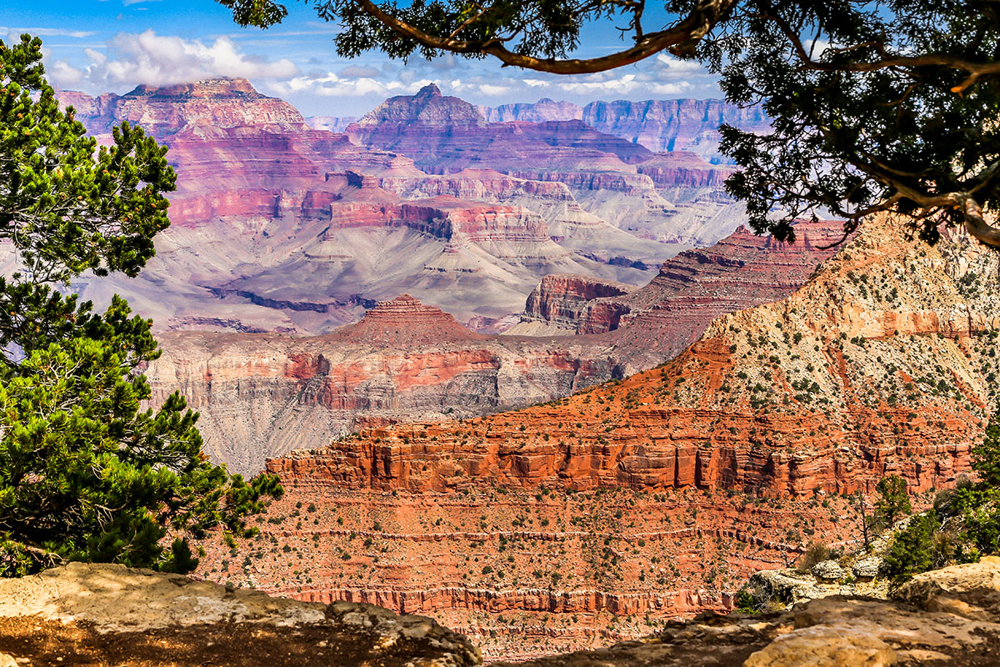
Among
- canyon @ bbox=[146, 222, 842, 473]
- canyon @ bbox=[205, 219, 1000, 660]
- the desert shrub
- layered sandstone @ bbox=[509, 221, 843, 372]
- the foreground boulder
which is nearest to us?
the foreground boulder

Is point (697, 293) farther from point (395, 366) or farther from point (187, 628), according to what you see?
point (187, 628)

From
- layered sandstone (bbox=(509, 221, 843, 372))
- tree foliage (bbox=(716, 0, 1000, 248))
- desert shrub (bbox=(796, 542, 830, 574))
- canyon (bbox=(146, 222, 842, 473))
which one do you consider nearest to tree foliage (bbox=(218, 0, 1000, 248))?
tree foliage (bbox=(716, 0, 1000, 248))

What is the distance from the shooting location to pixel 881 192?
20.0m

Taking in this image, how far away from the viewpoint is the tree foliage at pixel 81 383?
16172 mm

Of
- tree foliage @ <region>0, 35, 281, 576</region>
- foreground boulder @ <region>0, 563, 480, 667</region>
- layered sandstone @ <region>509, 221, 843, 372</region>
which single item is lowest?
foreground boulder @ <region>0, 563, 480, 667</region>

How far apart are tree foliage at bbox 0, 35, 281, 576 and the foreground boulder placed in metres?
2.10

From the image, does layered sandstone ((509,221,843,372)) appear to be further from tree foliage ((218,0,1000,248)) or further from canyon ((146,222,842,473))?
tree foliage ((218,0,1000,248))

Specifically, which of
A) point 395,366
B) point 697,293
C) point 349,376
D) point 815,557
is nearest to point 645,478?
point 815,557

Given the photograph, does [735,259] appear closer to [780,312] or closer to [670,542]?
[780,312]

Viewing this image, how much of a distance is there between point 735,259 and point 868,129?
168 metres

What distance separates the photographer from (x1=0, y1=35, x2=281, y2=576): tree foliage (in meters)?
16.2

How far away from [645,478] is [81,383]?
44551mm

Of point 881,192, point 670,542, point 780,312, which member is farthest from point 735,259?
point 881,192

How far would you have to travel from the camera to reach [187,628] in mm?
13227
